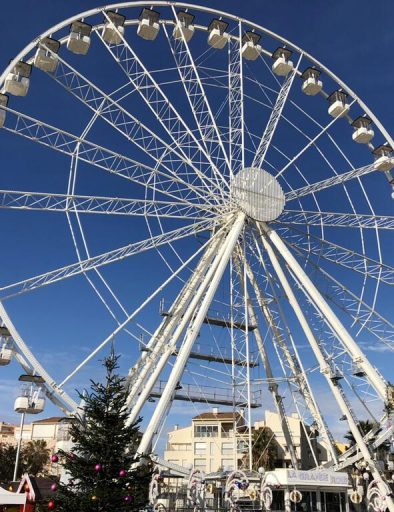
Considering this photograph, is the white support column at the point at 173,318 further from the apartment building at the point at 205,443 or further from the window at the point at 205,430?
the window at the point at 205,430

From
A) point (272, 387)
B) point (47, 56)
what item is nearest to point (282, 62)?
point (47, 56)

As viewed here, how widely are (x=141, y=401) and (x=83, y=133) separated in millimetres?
9765

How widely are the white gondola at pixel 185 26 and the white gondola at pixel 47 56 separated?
6.06 m

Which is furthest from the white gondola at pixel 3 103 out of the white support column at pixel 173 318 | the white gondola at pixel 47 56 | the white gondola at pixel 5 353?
the white support column at pixel 173 318

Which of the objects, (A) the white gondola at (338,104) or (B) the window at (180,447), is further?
(B) the window at (180,447)

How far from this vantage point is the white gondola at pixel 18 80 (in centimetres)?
1955

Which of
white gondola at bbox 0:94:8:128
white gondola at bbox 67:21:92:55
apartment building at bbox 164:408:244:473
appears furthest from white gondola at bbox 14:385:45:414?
apartment building at bbox 164:408:244:473

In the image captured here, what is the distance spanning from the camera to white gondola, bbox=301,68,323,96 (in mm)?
26297

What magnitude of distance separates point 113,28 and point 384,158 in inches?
523

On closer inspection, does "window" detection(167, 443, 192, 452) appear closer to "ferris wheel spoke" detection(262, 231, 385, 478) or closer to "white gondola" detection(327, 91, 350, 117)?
"ferris wheel spoke" detection(262, 231, 385, 478)

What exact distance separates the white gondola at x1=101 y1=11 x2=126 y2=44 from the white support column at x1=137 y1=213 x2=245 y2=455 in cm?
865

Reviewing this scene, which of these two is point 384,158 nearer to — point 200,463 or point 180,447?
point 200,463

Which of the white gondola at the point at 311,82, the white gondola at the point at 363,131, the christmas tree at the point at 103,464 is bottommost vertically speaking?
the christmas tree at the point at 103,464

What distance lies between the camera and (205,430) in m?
51.3
